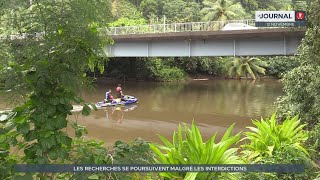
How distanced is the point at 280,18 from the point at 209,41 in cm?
500

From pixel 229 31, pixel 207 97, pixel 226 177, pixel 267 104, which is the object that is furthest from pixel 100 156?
pixel 207 97

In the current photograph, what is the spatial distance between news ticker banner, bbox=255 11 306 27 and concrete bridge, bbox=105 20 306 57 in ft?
1.51

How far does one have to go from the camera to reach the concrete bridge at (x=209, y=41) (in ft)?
61.8

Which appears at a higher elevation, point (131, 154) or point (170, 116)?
point (131, 154)

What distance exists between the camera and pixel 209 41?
834 inches

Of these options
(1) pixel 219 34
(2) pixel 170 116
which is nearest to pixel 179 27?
(1) pixel 219 34

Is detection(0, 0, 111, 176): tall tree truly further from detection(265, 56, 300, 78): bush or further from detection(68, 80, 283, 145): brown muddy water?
detection(265, 56, 300, 78): bush

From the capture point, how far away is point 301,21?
1512 centimetres

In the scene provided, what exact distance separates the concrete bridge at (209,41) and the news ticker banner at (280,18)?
1.51 ft

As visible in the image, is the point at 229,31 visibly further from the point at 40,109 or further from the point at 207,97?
the point at 40,109

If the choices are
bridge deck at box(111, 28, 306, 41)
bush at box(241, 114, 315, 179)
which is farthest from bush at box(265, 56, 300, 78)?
bush at box(241, 114, 315, 179)

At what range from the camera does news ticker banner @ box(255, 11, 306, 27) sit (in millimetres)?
15289

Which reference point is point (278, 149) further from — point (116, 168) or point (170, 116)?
point (170, 116)

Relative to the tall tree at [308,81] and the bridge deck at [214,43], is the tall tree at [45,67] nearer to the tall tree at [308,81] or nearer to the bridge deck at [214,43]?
the tall tree at [308,81]
